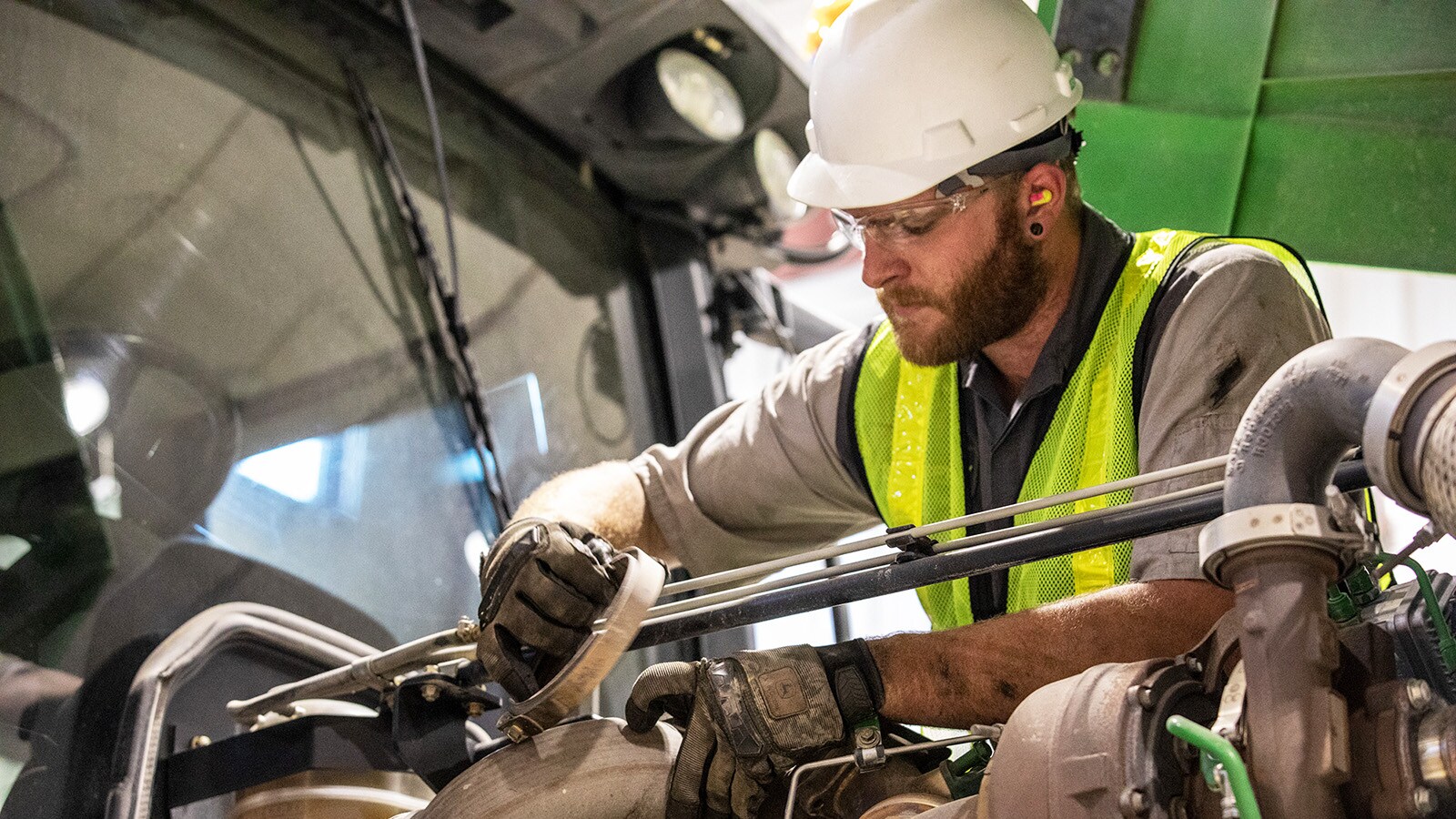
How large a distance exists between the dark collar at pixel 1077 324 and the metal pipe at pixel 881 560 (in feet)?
1.25

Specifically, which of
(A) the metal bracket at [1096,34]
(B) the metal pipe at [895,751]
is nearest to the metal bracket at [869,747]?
(B) the metal pipe at [895,751]

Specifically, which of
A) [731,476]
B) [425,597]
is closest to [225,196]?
[425,597]

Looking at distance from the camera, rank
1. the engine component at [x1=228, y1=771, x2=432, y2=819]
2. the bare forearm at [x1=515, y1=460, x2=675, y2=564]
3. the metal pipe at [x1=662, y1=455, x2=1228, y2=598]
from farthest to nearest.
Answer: the bare forearm at [x1=515, y1=460, x2=675, y2=564]
the engine component at [x1=228, y1=771, x2=432, y2=819]
the metal pipe at [x1=662, y1=455, x2=1228, y2=598]

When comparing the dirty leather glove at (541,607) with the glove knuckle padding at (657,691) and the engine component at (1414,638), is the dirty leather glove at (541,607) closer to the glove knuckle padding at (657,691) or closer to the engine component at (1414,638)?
the glove knuckle padding at (657,691)

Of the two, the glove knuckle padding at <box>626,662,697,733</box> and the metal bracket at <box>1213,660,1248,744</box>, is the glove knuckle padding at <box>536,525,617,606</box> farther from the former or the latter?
the metal bracket at <box>1213,660,1248,744</box>

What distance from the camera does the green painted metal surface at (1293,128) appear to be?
79.0 inches

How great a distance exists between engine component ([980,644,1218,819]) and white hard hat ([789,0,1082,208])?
88 cm

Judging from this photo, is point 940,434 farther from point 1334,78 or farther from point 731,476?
point 1334,78

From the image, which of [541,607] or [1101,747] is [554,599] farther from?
[1101,747]

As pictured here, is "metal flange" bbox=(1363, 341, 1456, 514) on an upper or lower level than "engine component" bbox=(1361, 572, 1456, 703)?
upper

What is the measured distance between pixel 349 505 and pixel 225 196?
1.61 ft

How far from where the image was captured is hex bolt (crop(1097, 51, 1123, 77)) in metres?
2.19

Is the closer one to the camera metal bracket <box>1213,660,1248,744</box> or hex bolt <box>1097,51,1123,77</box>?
metal bracket <box>1213,660,1248,744</box>

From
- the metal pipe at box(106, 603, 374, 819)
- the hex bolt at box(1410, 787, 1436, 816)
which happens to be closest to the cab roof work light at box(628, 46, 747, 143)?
the metal pipe at box(106, 603, 374, 819)
